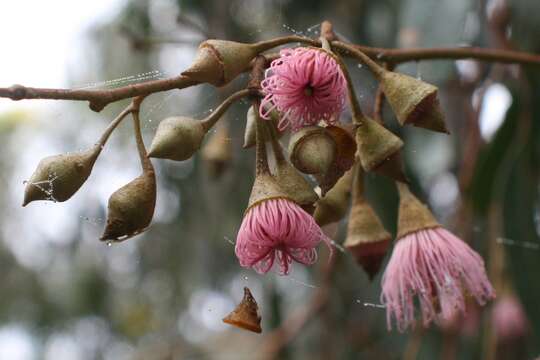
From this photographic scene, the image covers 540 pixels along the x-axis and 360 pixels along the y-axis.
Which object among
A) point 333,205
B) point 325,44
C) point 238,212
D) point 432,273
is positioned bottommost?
point 238,212

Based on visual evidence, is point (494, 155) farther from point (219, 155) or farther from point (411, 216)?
point (411, 216)

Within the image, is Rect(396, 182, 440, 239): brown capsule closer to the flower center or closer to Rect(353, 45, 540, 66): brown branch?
Rect(353, 45, 540, 66): brown branch

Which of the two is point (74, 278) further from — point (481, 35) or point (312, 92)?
point (312, 92)

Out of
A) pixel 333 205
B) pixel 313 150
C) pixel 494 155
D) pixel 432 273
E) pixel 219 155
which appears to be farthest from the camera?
pixel 494 155

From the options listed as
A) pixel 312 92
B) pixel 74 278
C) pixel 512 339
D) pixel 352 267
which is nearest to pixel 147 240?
pixel 74 278

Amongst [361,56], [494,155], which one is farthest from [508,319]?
[361,56]

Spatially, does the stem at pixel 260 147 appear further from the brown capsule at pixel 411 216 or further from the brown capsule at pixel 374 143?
the brown capsule at pixel 411 216

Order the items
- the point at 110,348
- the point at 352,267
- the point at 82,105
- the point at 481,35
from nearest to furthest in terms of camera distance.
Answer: the point at 481,35
the point at 352,267
the point at 82,105
the point at 110,348
